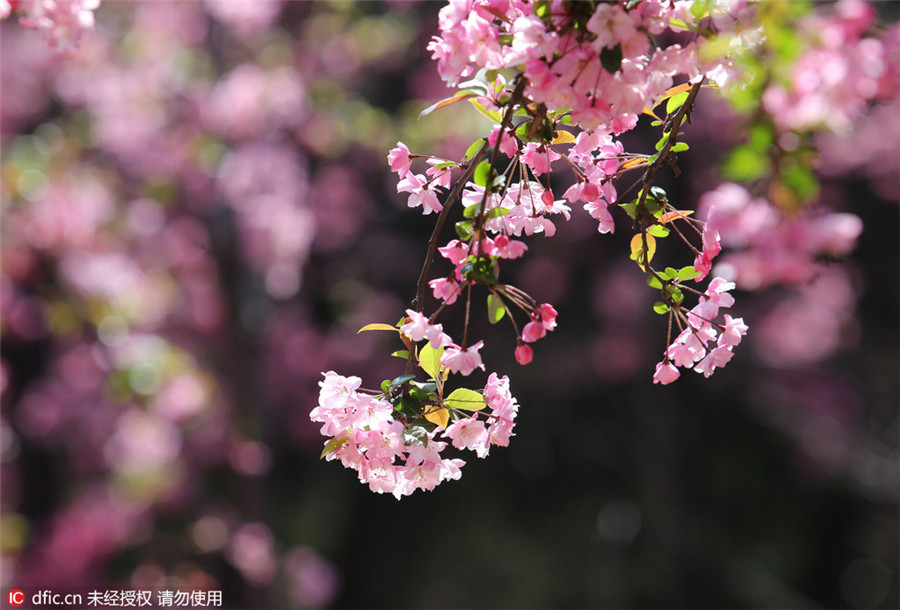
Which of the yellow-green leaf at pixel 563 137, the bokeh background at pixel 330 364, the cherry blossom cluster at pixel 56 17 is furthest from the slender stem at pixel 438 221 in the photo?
the bokeh background at pixel 330 364

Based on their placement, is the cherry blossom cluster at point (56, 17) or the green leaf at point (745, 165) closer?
the green leaf at point (745, 165)

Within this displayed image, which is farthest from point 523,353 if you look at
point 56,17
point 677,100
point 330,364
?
point 330,364

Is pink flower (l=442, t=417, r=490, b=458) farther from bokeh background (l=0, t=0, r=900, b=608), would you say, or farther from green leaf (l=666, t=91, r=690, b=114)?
bokeh background (l=0, t=0, r=900, b=608)

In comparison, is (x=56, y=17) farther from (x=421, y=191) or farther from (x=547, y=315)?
(x=547, y=315)

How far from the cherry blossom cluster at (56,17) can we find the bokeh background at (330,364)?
198 centimetres

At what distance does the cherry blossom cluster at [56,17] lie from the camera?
117 cm

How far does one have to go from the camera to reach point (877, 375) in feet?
13.3

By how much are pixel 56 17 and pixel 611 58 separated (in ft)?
3.25

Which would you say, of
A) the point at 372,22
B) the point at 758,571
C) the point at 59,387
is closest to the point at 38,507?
the point at 59,387

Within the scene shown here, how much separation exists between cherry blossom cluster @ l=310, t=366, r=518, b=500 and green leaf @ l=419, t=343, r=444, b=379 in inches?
1.2

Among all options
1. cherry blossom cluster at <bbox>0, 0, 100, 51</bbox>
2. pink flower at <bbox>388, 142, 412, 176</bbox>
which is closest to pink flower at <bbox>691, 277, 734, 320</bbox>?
pink flower at <bbox>388, 142, 412, 176</bbox>

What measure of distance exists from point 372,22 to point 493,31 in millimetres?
3213

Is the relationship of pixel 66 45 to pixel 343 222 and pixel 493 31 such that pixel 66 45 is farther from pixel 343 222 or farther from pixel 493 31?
pixel 343 222

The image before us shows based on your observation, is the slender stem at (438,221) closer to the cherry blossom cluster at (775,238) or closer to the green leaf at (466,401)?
the green leaf at (466,401)
